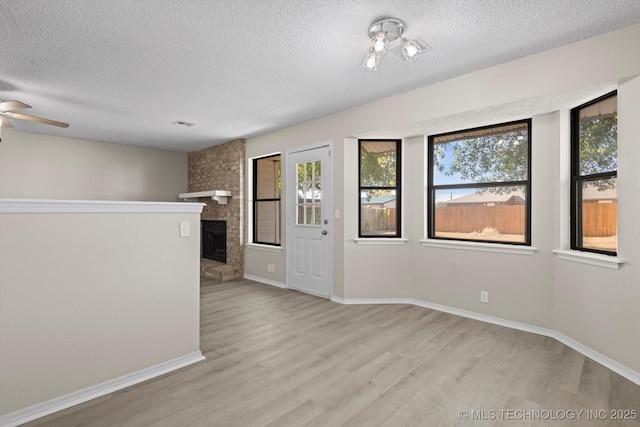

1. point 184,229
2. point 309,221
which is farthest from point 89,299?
point 309,221

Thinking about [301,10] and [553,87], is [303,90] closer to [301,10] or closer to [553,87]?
[301,10]

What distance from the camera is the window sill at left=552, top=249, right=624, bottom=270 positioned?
251 centimetres

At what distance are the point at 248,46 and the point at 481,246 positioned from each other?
3061 mm

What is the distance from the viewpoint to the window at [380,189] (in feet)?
14.2

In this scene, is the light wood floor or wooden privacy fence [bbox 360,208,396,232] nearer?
the light wood floor

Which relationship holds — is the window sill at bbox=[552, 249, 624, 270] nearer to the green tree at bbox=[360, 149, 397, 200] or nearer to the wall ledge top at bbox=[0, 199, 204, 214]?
the green tree at bbox=[360, 149, 397, 200]

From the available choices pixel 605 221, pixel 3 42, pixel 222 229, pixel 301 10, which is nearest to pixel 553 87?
pixel 605 221

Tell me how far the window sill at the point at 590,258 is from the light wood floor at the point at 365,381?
78cm

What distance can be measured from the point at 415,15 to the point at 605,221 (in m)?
2.33

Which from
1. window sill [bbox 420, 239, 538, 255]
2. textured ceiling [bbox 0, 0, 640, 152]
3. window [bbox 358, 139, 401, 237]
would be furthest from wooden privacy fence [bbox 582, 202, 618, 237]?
window [bbox 358, 139, 401, 237]

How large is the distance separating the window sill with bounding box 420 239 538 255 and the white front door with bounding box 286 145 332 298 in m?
1.35

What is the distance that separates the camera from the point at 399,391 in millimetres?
2188

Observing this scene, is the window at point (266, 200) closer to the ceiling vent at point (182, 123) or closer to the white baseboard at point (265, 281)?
the white baseboard at point (265, 281)

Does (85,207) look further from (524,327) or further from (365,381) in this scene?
(524,327)
